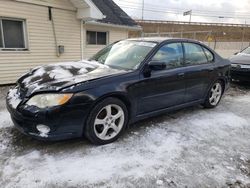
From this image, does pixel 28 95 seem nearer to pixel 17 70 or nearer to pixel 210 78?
pixel 210 78

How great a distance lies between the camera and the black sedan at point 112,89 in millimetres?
2809

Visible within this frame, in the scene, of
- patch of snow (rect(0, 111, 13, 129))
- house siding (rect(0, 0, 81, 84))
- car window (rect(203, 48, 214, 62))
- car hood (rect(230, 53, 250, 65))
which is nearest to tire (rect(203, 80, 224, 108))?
car window (rect(203, 48, 214, 62))

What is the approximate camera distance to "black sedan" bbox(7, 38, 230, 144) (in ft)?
9.21

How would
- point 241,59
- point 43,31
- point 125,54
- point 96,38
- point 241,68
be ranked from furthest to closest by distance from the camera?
point 96,38 < point 43,31 < point 241,59 < point 241,68 < point 125,54

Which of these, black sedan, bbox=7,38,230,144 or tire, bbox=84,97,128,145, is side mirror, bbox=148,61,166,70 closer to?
black sedan, bbox=7,38,230,144

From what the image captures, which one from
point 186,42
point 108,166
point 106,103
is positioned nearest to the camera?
point 108,166

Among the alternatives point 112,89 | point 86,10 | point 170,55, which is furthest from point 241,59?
point 112,89

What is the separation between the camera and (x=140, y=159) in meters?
2.94

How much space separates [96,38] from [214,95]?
21.6 feet

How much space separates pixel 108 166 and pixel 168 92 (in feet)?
5.77

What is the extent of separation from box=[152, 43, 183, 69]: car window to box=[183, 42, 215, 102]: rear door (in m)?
0.18

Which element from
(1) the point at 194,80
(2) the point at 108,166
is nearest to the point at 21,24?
(1) the point at 194,80

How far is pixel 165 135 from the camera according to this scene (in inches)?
145

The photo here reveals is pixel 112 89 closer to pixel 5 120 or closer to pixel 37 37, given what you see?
pixel 5 120
